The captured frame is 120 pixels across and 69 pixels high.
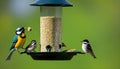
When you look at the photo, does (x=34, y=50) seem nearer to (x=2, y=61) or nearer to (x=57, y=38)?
(x=57, y=38)

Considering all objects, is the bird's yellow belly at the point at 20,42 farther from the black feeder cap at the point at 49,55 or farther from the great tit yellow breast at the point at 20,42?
the black feeder cap at the point at 49,55

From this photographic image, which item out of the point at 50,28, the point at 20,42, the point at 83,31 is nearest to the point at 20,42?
the point at 20,42

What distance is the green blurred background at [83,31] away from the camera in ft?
71.3

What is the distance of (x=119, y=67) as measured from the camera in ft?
72.0

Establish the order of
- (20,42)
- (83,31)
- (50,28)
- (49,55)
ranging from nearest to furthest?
(49,55) → (50,28) → (20,42) → (83,31)

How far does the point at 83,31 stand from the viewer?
21875mm

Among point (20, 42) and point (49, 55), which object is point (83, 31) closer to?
point (20, 42)

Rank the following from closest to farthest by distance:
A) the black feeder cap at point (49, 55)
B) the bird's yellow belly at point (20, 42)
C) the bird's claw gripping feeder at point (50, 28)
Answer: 1. the black feeder cap at point (49, 55)
2. the bird's claw gripping feeder at point (50, 28)
3. the bird's yellow belly at point (20, 42)

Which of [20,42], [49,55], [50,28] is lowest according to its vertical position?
[49,55]

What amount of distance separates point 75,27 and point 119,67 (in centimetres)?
118

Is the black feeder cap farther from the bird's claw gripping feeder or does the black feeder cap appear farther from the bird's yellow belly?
the bird's yellow belly

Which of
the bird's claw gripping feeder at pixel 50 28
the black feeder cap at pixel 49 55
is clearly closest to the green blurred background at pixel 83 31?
the bird's claw gripping feeder at pixel 50 28

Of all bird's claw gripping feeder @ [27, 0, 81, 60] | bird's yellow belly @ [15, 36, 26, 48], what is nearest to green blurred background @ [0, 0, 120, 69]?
bird's yellow belly @ [15, 36, 26, 48]

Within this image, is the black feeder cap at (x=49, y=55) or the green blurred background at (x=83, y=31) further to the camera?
the green blurred background at (x=83, y=31)
